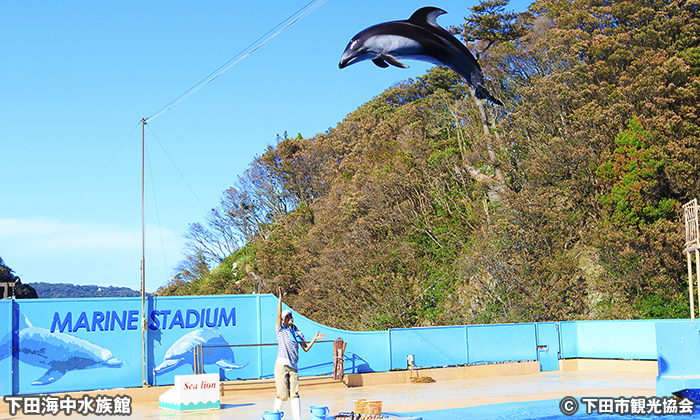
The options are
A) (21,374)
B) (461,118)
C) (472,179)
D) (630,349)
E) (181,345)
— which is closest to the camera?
(21,374)

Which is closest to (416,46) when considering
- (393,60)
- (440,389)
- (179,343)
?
(393,60)

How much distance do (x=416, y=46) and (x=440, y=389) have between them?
826 centimetres

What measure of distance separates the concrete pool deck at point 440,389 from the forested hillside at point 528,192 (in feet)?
19.3

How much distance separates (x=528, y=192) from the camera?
1038 inches

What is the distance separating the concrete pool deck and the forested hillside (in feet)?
19.3

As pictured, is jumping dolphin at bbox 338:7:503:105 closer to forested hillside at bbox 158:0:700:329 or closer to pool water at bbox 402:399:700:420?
pool water at bbox 402:399:700:420

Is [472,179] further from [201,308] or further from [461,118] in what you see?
[201,308]

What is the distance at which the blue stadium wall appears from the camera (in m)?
12.3

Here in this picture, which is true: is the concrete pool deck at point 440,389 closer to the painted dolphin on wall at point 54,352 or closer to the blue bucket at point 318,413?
the painted dolphin on wall at point 54,352

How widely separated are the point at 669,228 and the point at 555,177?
5.47 metres

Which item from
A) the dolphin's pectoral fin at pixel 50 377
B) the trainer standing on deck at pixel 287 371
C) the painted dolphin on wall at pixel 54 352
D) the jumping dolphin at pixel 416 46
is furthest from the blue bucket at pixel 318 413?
the dolphin's pectoral fin at pixel 50 377

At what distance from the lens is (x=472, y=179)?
32.8 metres

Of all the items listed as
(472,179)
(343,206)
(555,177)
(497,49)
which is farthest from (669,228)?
(343,206)

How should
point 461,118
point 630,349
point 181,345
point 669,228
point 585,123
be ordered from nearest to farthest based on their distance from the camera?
1. point 181,345
2. point 630,349
3. point 669,228
4. point 585,123
5. point 461,118
